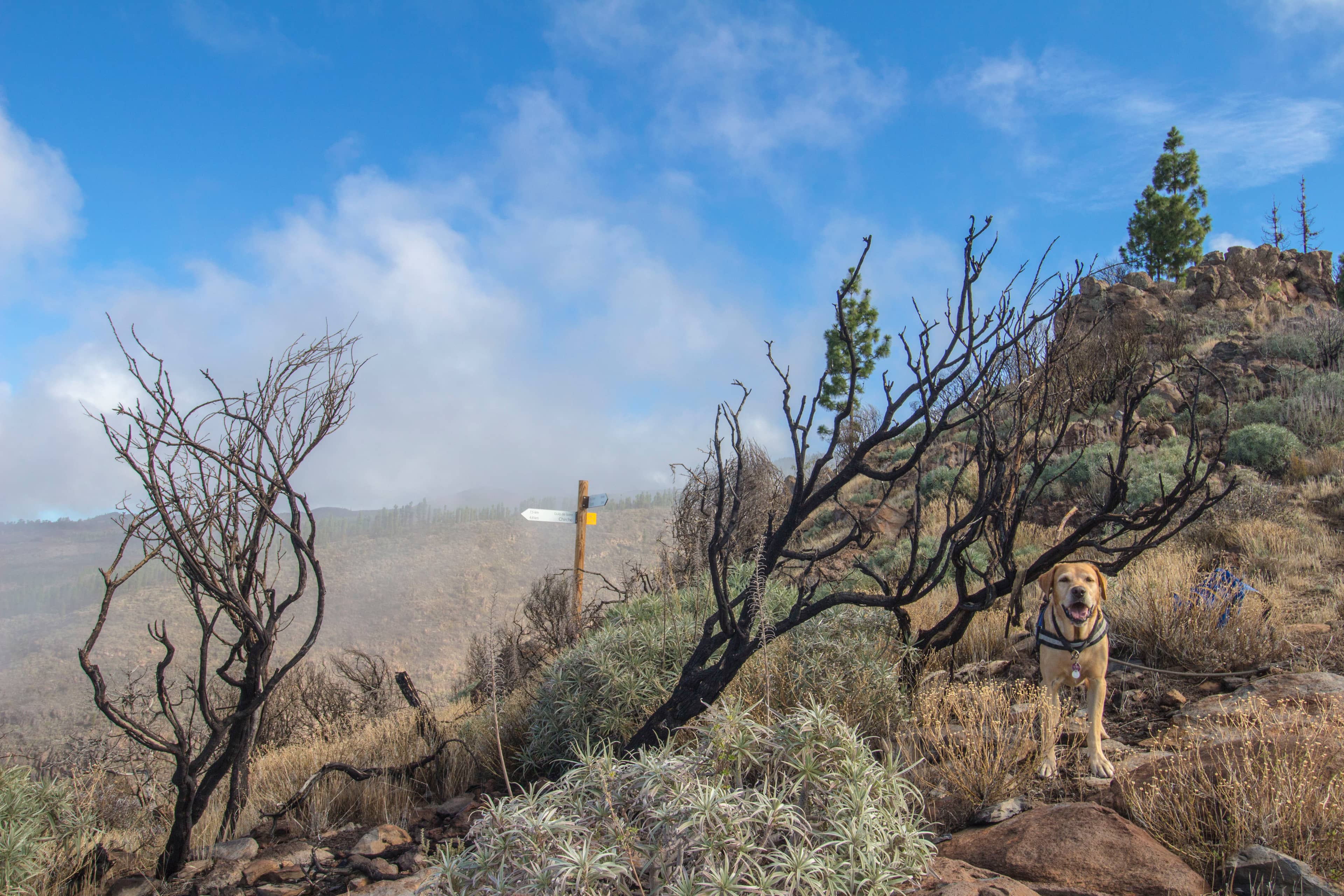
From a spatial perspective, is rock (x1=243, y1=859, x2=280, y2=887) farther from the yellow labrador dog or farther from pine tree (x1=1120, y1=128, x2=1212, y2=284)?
pine tree (x1=1120, y1=128, x2=1212, y2=284)

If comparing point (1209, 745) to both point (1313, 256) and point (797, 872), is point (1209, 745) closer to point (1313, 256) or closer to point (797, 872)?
point (797, 872)

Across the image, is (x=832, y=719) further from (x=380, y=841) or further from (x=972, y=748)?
(x=380, y=841)

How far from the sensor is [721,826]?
2.16 meters

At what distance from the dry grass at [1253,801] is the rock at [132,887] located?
16.1ft

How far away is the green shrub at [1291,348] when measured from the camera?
16312 millimetres

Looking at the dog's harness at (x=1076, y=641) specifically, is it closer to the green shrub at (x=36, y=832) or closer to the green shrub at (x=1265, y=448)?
the green shrub at (x=36, y=832)

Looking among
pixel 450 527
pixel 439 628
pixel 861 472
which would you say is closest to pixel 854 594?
pixel 861 472

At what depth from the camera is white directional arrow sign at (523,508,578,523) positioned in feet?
30.4

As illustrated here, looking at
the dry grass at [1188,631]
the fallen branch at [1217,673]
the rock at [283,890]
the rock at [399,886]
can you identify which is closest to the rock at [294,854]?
the rock at [283,890]

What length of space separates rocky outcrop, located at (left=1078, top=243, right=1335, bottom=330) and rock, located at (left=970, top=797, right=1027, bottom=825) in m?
21.3

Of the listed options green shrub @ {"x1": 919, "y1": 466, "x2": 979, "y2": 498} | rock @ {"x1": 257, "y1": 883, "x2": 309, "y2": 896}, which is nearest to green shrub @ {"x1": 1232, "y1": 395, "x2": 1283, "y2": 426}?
green shrub @ {"x1": 919, "y1": 466, "x2": 979, "y2": 498}

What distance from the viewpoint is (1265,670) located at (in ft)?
16.5

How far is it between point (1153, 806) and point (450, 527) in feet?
170

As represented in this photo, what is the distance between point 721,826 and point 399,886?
2.43m
